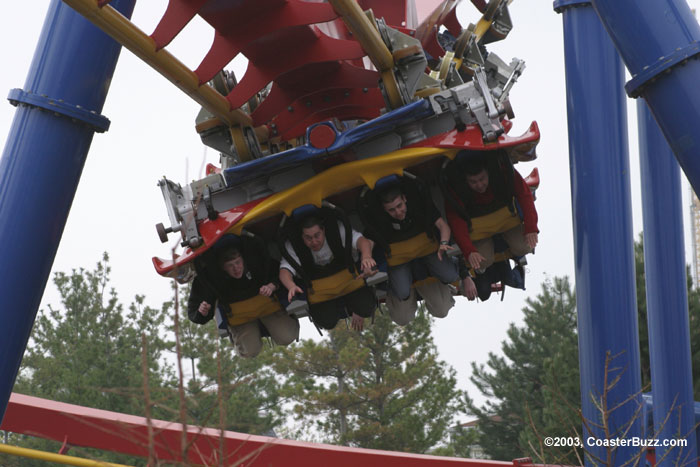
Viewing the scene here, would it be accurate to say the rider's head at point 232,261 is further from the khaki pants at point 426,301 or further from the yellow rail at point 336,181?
the khaki pants at point 426,301

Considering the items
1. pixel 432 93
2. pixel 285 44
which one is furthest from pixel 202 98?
pixel 432 93

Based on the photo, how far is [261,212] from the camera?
4441 millimetres

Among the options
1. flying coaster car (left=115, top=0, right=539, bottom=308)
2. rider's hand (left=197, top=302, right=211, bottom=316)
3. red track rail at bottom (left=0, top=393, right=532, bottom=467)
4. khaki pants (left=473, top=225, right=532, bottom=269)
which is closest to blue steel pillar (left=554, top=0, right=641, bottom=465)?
khaki pants (left=473, top=225, right=532, bottom=269)

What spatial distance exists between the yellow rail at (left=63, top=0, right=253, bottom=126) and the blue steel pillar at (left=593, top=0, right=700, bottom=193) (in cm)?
180

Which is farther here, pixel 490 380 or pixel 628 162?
pixel 490 380

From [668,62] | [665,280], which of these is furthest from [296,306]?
[665,280]

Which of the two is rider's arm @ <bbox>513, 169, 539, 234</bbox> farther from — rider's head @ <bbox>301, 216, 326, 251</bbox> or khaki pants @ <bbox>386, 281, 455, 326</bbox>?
rider's head @ <bbox>301, 216, 326, 251</bbox>

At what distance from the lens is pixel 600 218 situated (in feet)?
16.9

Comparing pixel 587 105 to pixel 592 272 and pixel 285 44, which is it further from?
pixel 285 44

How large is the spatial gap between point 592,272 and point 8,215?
10.4 feet

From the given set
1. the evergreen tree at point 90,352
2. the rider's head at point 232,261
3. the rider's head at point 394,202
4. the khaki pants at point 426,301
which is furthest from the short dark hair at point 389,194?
the evergreen tree at point 90,352

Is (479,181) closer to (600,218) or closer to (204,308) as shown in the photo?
(600,218)

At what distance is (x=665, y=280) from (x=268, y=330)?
107 inches

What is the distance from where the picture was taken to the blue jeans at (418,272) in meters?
4.82
